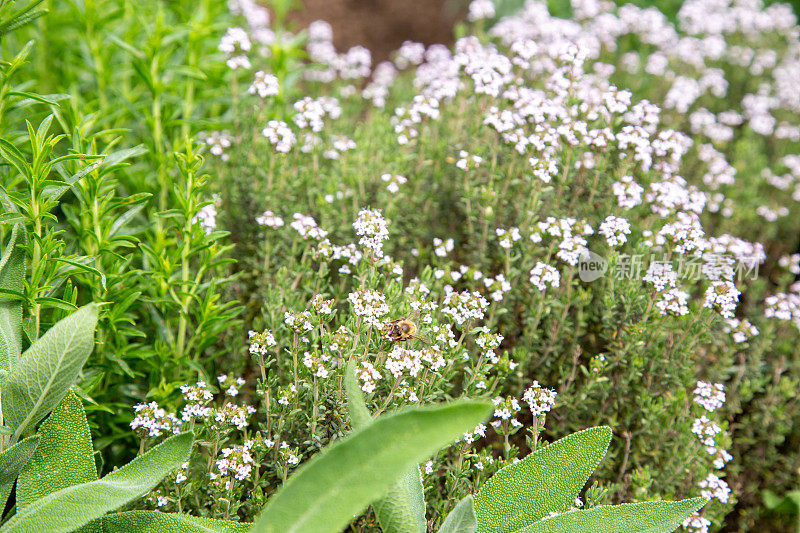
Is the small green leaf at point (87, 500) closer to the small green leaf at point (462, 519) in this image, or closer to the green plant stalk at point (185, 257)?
the green plant stalk at point (185, 257)

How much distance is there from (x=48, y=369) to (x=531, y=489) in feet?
4.73

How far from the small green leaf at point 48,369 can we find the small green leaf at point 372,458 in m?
0.78

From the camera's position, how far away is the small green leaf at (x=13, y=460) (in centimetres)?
181

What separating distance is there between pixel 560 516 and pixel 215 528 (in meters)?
0.99

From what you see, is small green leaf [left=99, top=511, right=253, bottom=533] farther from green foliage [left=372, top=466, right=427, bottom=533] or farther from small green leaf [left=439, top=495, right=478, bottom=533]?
small green leaf [left=439, top=495, right=478, bottom=533]

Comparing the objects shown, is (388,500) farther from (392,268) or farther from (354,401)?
(392,268)

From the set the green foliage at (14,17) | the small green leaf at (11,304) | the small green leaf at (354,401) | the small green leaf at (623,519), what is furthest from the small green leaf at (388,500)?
the green foliage at (14,17)

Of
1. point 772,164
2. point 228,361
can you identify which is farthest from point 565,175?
point 772,164

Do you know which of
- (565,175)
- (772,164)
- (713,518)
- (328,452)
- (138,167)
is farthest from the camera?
(772,164)

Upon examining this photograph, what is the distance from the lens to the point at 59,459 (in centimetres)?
195

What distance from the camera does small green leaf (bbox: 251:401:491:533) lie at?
1.44m

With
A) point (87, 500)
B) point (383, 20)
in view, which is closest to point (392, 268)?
point (87, 500)

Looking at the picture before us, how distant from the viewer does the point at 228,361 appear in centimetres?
261

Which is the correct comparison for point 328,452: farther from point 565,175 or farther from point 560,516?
point 565,175
